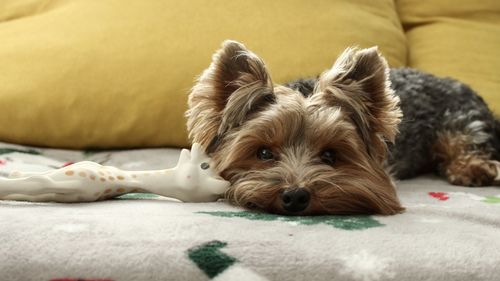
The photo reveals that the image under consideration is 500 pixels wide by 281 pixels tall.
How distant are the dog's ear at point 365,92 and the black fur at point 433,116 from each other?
2.51 feet

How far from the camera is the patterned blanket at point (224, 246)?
4.14 feet

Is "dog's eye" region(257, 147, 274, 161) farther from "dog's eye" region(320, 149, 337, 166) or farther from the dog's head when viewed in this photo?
"dog's eye" region(320, 149, 337, 166)

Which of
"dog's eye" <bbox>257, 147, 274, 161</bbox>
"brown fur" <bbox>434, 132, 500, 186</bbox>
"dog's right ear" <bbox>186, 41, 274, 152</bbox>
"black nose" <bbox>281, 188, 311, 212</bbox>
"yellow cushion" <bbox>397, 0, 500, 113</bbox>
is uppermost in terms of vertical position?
"yellow cushion" <bbox>397, 0, 500, 113</bbox>

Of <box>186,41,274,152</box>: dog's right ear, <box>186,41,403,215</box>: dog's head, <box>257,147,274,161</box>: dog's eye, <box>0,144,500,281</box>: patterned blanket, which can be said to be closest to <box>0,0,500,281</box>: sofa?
<box>0,144,500,281</box>: patterned blanket

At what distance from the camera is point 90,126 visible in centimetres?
297

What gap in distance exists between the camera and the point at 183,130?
2.97 m

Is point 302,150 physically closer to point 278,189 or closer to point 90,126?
point 278,189

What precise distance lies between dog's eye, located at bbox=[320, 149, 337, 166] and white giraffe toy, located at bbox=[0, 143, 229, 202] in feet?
1.11

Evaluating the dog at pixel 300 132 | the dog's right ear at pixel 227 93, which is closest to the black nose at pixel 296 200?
the dog at pixel 300 132

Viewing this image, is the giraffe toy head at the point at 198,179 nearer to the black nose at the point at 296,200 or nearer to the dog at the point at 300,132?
the dog at the point at 300,132

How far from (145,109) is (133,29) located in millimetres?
446

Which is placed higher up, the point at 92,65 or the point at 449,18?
the point at 449,18

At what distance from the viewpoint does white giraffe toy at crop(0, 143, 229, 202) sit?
1.68m

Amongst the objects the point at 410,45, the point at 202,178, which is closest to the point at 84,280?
the point at 202,178
